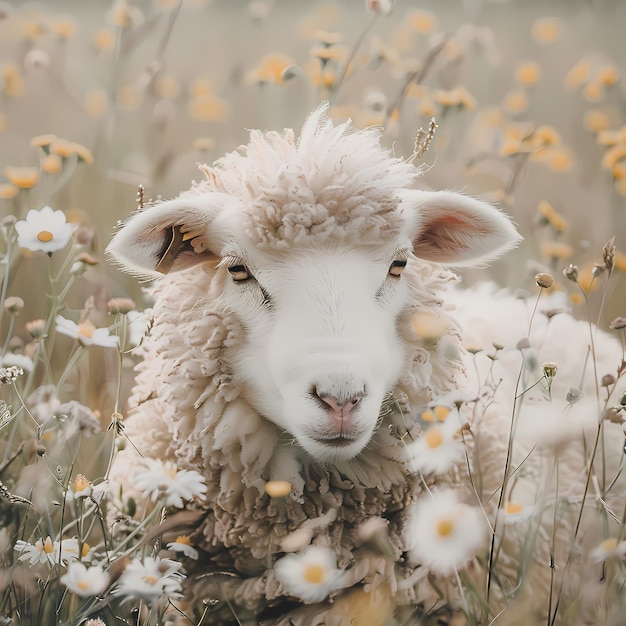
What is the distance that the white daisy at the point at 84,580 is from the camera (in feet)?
5.25

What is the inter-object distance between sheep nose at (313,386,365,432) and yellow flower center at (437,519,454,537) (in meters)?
0.30

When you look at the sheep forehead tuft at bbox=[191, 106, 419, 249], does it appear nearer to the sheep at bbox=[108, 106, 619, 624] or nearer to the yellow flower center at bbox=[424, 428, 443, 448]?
the sheep at bbox=[108, 106, 619, 624]

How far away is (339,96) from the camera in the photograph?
359cm

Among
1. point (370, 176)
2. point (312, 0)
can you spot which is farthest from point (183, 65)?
point (370, 176)

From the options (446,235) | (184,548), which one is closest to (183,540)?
(184,548)

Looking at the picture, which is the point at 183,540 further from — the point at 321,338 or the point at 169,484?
the point at 321,338

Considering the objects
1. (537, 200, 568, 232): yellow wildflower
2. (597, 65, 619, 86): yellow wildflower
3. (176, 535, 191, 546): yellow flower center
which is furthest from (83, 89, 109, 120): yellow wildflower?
(176, 535, 191, 546): yellow flower center

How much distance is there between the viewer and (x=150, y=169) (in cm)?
338

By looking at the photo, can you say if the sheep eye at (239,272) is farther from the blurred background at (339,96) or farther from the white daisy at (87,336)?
the blurred background at (339,96)

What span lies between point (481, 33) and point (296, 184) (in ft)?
6.63

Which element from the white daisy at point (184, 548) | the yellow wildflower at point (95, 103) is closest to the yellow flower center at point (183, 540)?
the white daisy at point (184, 548)

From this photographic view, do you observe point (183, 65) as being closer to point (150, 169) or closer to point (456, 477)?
point (150, 169)

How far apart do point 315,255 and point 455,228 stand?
0.51 metres

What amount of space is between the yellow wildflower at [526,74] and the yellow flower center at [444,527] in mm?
3065
